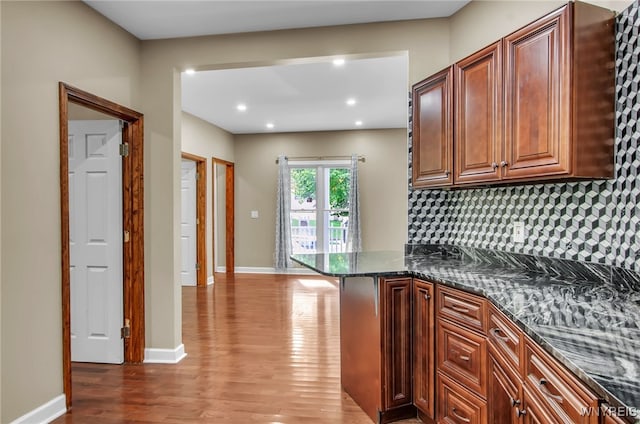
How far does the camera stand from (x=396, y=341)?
2248mm

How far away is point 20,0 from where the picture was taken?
217 cm

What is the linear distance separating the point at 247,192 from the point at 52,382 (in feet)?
17.6

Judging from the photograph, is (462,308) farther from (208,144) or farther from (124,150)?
(208,144)

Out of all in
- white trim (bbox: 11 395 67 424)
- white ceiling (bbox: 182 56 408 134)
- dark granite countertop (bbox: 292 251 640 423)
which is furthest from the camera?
white ceiling (bbox: 182 56 408 134)

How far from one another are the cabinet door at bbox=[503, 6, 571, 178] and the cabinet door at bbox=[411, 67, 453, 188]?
450 mm

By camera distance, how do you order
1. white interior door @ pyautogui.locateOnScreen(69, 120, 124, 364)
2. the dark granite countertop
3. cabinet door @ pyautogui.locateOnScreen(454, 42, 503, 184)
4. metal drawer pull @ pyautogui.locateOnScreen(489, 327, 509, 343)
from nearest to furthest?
1. the dark granite countertop
2. metal drawer pull @ pyautogui.locateOnScreen(489, 327, 509, 343)
3. cabinet door @ pyautogui.locateOnScreen(454, 42, 503, 184)
4. white interior door @ pyautogui.locateOnScreen(69, 120, 124, 364)

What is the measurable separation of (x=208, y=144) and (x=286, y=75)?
2857 mm

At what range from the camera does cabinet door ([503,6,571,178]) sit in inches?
68.7

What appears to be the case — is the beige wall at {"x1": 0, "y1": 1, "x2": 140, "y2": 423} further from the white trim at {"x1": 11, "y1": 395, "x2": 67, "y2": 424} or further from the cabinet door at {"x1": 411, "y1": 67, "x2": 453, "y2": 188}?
the cabinet door at {"x1": 411, "y1": 67, "x2": 453, "y2": 188}

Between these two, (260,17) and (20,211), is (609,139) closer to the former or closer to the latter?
(260,17)

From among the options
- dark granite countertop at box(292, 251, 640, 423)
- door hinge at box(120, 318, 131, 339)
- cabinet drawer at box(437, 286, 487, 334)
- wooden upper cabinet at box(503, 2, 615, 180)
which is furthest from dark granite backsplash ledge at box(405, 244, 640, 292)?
door hinge at box(120, 318, 131, 339)

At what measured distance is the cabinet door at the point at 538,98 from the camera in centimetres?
174

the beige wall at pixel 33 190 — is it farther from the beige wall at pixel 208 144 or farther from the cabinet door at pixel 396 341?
the beige wall at pixel 208 144

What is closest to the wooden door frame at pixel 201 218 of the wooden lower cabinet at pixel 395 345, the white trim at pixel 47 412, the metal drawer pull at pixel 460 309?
the white trim at pixel 47 412
